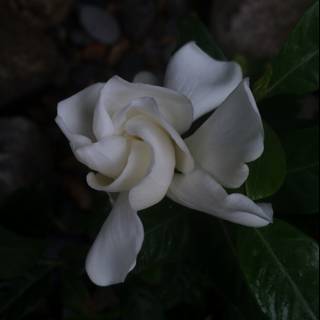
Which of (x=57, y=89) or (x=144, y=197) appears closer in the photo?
(x=144, y=197)

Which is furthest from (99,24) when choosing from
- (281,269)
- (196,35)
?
(281,269)

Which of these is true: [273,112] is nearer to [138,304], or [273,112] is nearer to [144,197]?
[138,304]

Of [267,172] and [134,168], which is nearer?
[134,168]

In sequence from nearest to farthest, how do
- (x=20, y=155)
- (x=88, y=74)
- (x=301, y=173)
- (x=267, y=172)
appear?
(x=267, y=172) < (x=301, y=173) < (x=20, y=155) < (x=88, y=74)

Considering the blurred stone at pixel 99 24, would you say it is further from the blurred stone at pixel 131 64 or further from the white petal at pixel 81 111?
the white petal at pixel 81 111

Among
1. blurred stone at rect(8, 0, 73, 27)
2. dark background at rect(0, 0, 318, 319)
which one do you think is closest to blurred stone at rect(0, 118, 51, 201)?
dark background at rect(0, 0, 318, 319)

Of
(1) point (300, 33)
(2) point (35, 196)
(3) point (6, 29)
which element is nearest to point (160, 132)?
(1) point (300, 33)

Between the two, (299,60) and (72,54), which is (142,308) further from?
(72,54)
